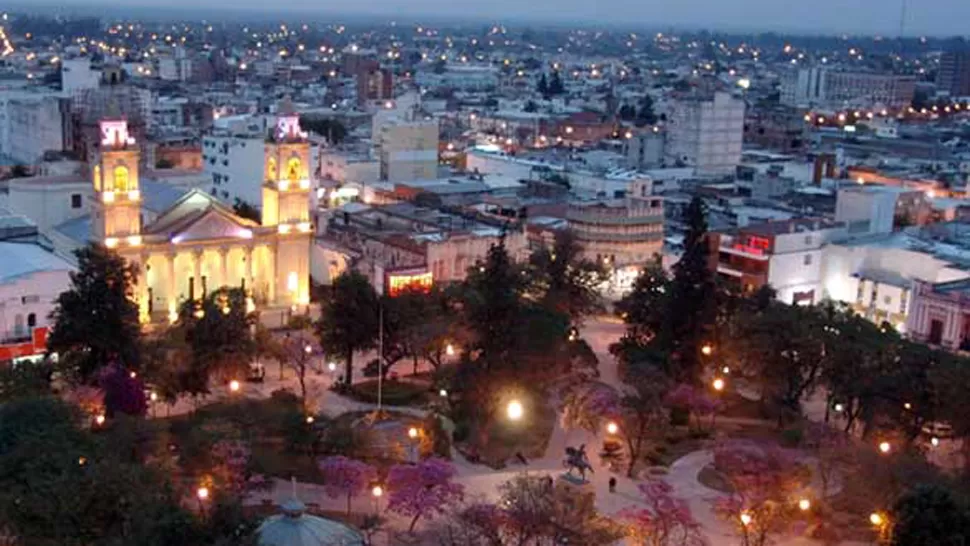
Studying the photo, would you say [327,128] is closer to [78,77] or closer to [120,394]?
[78,77]

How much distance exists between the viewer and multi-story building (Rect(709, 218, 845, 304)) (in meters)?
47.7

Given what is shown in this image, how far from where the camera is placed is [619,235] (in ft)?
169

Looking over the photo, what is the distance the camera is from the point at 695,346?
37031mm

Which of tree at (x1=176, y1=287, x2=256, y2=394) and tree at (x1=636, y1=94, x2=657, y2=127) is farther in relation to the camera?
tree at (x1=636, y1=94, x2=657, y2=127)

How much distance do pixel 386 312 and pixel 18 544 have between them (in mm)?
16587

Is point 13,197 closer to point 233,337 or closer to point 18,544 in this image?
point 233,337

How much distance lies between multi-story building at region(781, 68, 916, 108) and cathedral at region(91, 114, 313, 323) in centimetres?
10370

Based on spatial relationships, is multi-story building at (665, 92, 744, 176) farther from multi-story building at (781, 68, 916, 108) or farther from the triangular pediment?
multi-story building at (781, 68, 916, 108)

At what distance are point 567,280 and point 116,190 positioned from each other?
16.3m

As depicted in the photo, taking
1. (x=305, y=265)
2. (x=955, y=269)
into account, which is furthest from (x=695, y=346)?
(x=305, y=265)

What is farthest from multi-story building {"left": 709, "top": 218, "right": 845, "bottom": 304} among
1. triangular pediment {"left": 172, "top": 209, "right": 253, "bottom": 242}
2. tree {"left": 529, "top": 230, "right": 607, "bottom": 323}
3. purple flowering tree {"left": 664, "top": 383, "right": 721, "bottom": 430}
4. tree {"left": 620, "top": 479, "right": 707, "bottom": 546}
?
tree {"left": 620, "top": 479, "right": 707, "bottom": 546}

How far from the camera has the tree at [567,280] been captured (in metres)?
42.1

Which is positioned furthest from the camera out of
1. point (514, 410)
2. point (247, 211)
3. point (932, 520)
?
point (247, 211)

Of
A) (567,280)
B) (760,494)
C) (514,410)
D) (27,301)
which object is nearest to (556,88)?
(567,280)
